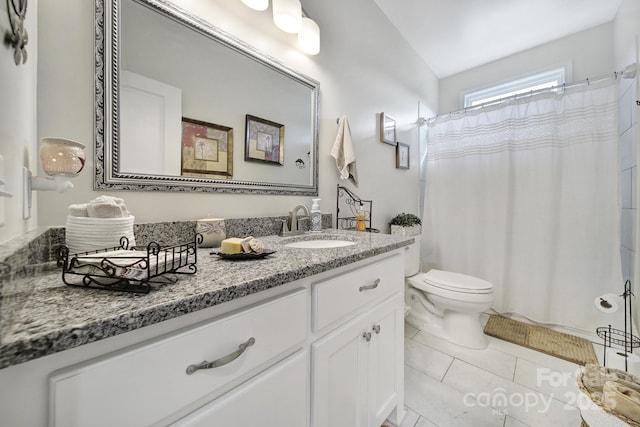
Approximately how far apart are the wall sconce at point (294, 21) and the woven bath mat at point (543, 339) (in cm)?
231

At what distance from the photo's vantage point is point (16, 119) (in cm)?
52

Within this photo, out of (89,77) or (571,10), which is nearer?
(89,77)

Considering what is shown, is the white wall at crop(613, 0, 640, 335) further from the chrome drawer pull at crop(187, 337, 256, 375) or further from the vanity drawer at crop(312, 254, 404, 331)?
the chrome drawer pull at crop(187, 337, 256, 375)

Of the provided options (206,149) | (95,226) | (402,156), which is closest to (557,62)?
(402,156)

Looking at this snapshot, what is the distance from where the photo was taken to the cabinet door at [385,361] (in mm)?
946

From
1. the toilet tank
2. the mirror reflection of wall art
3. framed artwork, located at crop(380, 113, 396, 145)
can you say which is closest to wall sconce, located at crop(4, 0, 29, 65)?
the mirror reflection of wall art

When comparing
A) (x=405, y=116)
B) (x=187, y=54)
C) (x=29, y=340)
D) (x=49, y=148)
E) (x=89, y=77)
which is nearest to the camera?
(x=29, y=340)

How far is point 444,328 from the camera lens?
6.07 ft

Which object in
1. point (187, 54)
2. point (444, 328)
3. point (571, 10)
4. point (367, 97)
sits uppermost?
point (571, 10)

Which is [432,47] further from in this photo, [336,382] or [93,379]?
[93,379]

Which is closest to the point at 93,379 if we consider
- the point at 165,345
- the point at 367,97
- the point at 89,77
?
the point at 165,345

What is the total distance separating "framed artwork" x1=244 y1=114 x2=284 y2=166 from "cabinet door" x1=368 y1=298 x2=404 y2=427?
0.85m

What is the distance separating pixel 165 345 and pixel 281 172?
3.28ft

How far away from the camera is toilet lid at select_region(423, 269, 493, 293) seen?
1.67m
